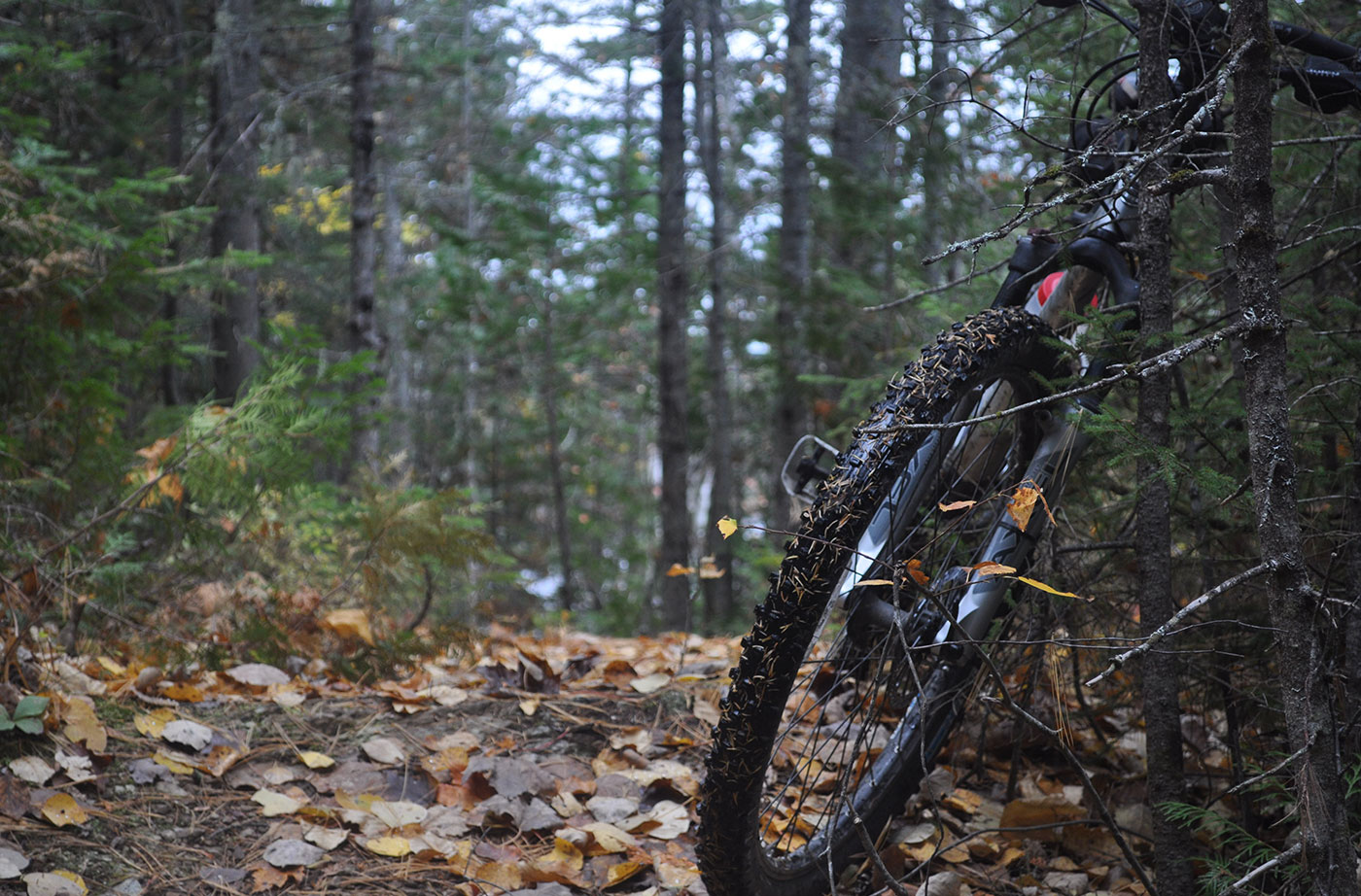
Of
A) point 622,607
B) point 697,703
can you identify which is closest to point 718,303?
point 622,607

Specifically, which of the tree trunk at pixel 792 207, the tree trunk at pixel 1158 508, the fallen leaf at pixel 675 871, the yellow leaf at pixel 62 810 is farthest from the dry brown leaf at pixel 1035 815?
the tree trunk at pixel 792 207

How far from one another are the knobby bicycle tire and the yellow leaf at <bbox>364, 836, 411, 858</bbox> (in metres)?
0.97

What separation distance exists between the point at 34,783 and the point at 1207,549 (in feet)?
11.3

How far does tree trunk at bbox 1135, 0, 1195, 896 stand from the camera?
83.5 inches

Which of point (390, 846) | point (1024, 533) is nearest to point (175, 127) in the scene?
point (390, 846)

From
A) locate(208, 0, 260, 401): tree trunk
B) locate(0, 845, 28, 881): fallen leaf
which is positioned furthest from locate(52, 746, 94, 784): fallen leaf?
locate(208, 0, 260, 401): tree trunk

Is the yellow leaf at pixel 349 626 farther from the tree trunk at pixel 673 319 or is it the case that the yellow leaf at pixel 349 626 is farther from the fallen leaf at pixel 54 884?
the tree trunk at pixel 673 319

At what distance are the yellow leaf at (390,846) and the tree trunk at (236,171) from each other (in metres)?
6.78

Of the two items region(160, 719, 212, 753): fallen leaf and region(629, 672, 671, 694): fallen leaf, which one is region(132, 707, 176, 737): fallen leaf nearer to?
region(160, 719, 212, 753): fallen leaf

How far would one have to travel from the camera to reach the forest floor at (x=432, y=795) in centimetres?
243

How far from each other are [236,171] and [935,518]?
8.46 metres

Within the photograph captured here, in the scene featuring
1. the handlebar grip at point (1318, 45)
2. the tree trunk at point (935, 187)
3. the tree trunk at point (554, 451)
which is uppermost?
the tree trunk at point (935, 187)

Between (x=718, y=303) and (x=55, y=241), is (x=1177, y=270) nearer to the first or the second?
(x=55, y=241)

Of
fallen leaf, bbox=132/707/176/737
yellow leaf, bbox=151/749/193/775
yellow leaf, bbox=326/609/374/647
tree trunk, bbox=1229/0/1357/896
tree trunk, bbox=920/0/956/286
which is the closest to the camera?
tree trunk, bbox=1229/0/1357/896
